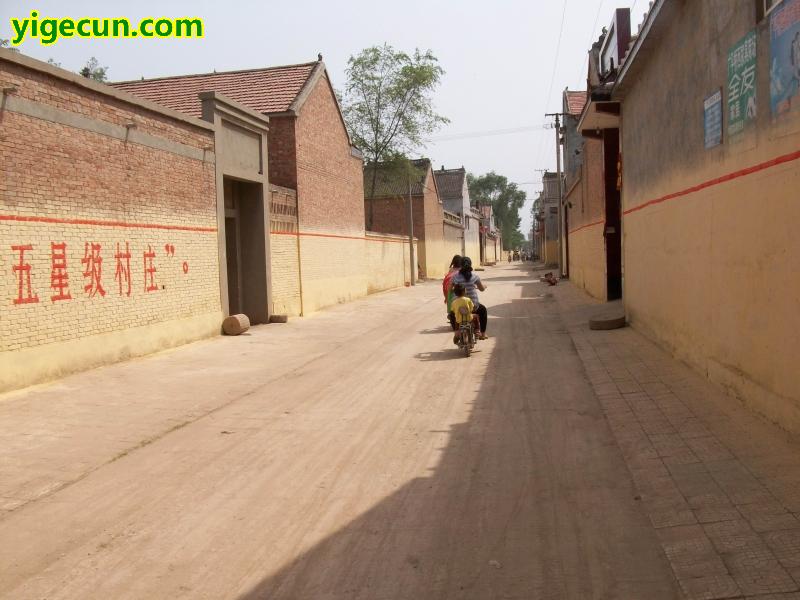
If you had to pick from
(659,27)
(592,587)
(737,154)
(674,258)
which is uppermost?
(659,27)

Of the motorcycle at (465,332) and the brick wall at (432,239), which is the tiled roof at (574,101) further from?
the motorcycle at (465,332)

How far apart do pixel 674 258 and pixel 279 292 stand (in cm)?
1113

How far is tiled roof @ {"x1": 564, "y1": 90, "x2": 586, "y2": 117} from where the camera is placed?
3875 centimetres

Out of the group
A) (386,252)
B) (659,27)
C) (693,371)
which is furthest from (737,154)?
(386,252)

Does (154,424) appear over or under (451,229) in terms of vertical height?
under

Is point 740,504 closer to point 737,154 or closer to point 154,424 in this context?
point 737,154

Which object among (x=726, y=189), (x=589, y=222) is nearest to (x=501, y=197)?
(x=589, y=222)

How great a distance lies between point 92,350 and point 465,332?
5.60 m

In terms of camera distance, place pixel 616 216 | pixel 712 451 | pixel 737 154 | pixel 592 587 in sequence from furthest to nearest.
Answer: pixel 616 216, pixel 737 154, pixel 712 451, pixel 592 587

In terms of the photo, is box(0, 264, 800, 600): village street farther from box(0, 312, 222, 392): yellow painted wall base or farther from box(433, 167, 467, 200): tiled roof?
box(433, 167, 467, 200): tiled roof

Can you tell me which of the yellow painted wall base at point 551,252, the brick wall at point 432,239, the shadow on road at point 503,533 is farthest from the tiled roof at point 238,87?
the yellow painted wall base at point 551,252

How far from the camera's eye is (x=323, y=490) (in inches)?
198

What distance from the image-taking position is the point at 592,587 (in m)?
3.46

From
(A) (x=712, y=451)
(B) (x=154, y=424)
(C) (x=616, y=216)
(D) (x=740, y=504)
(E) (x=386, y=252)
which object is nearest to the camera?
(D) (x=740, y=504)
